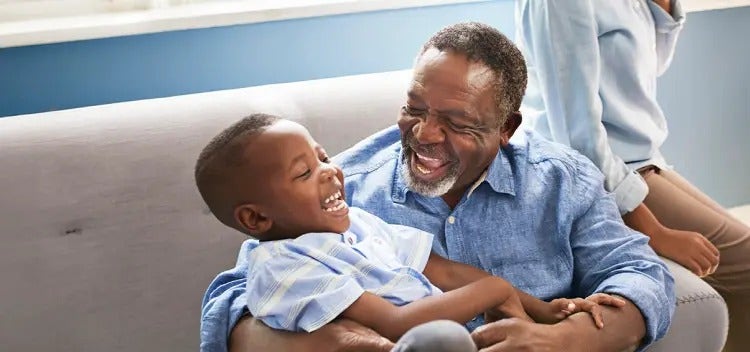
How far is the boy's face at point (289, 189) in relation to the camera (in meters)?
1.51

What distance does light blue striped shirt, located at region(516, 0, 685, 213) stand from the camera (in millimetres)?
1884

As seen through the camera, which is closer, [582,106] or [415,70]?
[415,70]

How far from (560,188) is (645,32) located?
0.50 meters

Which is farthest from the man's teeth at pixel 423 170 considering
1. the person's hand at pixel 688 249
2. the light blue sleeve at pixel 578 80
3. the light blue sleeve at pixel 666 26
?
the light blue sleeve at pixel 666 26

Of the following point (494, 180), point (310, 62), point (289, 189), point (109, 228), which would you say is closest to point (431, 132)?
point (494, 180)

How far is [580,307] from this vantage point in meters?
1.62

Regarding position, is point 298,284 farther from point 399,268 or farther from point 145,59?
point 145,59

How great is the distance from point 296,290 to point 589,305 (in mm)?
498

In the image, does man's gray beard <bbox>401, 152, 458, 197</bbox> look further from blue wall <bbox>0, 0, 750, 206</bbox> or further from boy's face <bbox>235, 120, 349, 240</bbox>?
blue wall <bbox>0, 0, 750, 206</bbox>

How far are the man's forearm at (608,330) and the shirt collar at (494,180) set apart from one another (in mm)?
286

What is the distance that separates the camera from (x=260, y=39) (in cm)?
238

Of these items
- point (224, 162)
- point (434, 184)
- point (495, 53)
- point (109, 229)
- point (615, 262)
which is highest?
point (495, 53)

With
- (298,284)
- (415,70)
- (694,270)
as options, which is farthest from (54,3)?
(694,270)

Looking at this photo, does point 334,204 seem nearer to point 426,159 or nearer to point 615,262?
point 426,159
